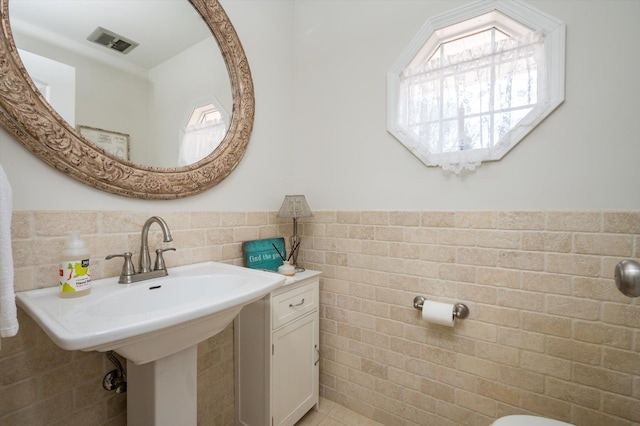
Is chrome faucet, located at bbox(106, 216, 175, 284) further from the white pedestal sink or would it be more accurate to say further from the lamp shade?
the lamp shade

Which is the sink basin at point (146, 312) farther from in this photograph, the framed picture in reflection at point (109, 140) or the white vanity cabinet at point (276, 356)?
the framed picture in reflection at point (109, 140)

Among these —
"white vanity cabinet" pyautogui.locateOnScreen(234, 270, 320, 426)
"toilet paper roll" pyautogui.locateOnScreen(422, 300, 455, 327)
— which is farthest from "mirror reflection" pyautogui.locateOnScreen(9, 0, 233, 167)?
"toilet paper roll" pyautogui.locateOnScreen(422, 300, 455, 327)

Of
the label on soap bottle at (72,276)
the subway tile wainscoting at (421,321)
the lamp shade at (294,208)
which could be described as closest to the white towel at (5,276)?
the label on soap bottle at (72,276)

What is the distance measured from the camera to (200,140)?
4.54 ft

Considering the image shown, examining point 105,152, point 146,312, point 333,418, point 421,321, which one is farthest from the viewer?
point 333,418

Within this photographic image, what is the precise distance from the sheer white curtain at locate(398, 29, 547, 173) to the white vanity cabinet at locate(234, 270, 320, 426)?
3.45ft

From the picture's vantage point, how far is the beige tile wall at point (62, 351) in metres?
0.87

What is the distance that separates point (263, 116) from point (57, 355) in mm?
1496

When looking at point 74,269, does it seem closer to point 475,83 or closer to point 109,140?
point 109,140

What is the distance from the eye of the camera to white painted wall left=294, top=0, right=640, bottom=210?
1075mm

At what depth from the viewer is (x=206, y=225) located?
4.59 feet

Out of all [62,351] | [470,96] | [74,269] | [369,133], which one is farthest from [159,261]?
[470,96]

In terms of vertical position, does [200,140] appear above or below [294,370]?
above

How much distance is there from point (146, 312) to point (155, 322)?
0.66 feet
